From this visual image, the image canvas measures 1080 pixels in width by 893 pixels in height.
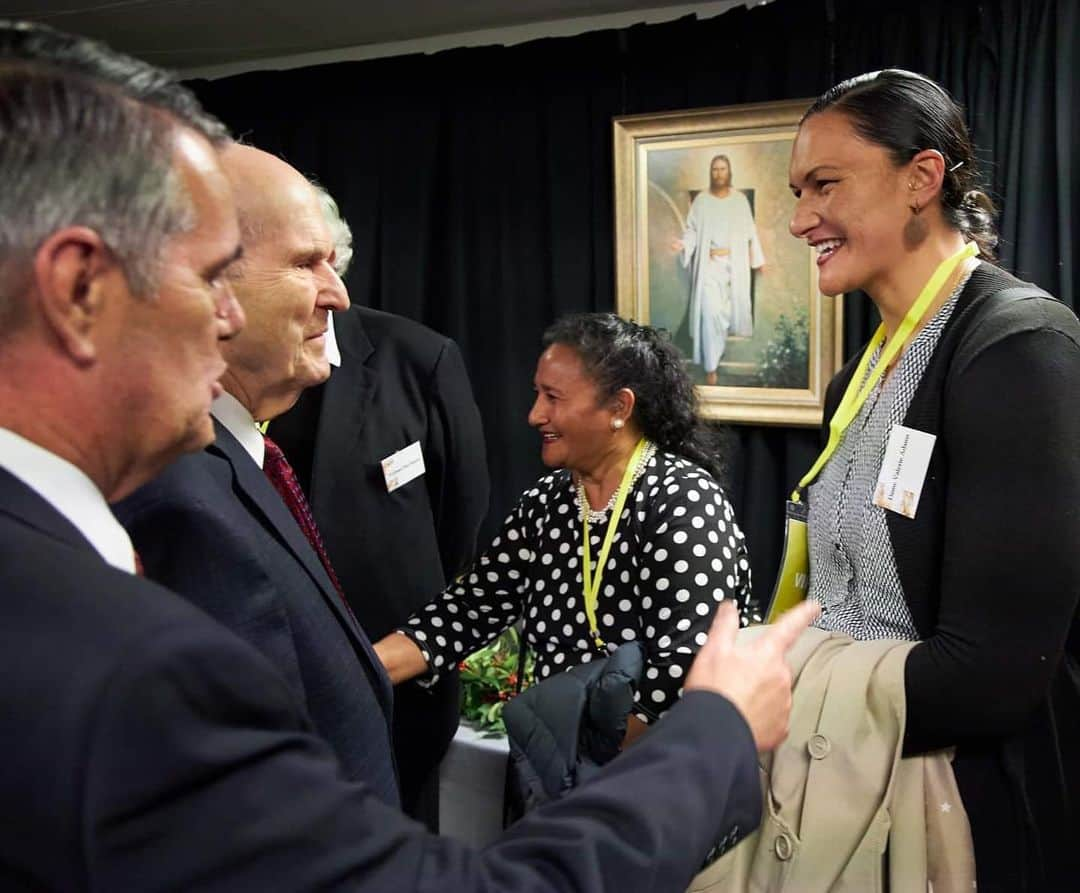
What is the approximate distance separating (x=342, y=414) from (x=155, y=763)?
1685mm

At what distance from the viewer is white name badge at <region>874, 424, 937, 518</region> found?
3.84ft

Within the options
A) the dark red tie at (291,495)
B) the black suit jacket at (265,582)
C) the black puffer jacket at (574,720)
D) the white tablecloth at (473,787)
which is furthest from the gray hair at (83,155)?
the white tablecloth at (473,787)

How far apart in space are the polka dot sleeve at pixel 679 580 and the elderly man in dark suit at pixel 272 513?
0.72 m

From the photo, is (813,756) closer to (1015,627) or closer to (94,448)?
(1015,627)

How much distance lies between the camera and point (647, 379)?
216 cm

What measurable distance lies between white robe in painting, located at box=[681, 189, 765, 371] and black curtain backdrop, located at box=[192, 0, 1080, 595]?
322 mm

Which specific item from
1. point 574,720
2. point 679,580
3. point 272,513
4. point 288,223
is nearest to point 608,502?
point 679,580

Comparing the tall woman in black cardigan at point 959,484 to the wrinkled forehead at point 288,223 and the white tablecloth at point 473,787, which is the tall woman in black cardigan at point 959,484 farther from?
the white tablecloth at point 473,787

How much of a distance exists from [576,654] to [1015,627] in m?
0.95

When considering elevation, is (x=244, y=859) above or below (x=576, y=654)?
above

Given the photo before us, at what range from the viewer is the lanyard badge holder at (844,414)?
4.20 feet

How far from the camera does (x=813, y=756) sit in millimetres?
1169

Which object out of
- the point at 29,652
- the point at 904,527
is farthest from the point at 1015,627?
the point at 29,652

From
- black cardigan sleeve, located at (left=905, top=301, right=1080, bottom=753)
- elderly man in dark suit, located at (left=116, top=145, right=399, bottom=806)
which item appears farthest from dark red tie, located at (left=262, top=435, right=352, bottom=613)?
black cardigan sleeve, located at (left=905, top=301, right=1080, bottom=753)
